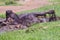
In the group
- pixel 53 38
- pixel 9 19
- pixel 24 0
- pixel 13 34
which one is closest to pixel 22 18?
pixel 9 19

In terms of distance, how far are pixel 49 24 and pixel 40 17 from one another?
145 centimetres

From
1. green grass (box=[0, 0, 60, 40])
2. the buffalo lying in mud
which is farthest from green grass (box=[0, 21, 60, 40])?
the buffalo lying in mud

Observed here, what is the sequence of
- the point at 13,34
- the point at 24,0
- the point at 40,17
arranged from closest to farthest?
the point at 13,34 → the point at 40,17 → the point at 24,0

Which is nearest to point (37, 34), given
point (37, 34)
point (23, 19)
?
point (37, 34)

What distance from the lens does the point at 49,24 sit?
9.85 m

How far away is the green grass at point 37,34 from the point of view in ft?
25.5

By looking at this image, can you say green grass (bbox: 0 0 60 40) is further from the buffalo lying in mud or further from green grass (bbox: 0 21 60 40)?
the buffalo lying in mud

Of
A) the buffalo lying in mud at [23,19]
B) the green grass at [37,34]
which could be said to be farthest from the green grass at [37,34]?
the buffalo lying in mud at [23,19]

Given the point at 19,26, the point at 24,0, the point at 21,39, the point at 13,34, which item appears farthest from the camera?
the point at 24,0

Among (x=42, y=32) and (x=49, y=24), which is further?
(x=49, y=24)

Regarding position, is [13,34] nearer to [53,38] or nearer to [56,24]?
[53,38]

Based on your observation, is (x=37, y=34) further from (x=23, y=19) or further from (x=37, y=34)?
(x=23, y=19)

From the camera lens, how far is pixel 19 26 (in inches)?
380

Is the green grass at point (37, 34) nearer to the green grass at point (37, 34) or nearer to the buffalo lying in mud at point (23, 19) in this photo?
the green grass at point (37, 34)
